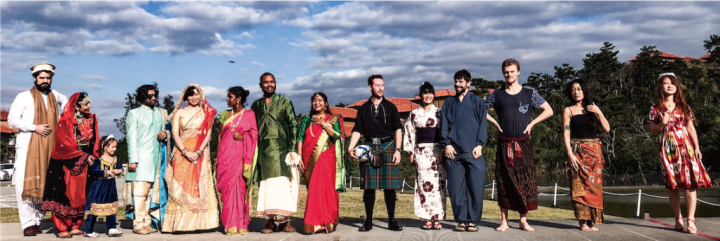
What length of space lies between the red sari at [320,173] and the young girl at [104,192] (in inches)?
82.9

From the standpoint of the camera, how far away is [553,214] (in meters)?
13.1

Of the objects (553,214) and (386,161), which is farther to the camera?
(553,214)

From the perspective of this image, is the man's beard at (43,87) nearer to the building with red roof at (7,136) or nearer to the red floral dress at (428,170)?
the red floral dress at (428,170)

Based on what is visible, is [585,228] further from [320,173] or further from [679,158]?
[320,173]

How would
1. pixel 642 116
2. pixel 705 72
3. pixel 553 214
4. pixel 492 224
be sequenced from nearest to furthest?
pixel 492 224 → pixel 553 214 → pixel 642 116 → pixel 705 72

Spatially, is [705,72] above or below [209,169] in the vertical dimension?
above

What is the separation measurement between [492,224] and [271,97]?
3.07 meters

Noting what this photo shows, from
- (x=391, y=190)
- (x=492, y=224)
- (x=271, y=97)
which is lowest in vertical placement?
(x=492, y=224)

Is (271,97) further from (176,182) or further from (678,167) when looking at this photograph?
(678,167)

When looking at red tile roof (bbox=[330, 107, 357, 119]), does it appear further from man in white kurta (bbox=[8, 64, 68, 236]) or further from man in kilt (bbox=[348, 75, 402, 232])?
man in kilt (bbox=[348, 75, 402, 232])

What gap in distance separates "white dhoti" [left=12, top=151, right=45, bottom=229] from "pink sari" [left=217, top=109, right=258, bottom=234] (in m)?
2.15

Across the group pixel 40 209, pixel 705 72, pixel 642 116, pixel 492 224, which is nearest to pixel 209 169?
pixel 40 209

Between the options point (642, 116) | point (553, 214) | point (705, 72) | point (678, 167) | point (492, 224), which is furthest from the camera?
point (705, 72)

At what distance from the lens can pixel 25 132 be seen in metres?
5.87
